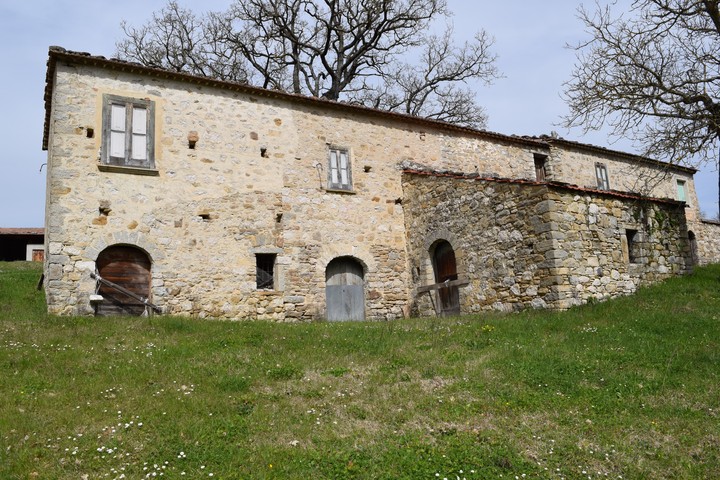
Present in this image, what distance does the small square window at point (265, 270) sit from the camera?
12.9m

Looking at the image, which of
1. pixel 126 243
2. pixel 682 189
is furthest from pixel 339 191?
pixel 682 189

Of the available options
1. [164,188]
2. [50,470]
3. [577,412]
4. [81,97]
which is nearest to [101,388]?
[50,470]

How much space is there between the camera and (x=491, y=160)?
1675 cm

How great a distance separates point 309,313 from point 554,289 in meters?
5.56

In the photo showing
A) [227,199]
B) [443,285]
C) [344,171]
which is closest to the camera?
[227,199]

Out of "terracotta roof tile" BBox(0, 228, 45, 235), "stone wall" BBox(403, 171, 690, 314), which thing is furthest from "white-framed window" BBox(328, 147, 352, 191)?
"terracotta roof tile" BBox(0, 228, 45, 235)

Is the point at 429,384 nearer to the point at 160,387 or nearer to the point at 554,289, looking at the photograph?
the point at 160,387

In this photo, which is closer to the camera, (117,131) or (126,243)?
(126,243)

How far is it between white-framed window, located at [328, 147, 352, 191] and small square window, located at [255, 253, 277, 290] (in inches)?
94.9

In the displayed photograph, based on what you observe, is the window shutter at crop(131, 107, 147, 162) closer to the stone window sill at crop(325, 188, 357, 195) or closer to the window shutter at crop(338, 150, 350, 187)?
the stone window sill at crop(325, 188, 357, 195)

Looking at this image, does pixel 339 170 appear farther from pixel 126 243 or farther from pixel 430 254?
pixel 126 243

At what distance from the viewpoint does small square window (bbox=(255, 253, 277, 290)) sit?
12914mm

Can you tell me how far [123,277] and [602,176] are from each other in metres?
16.7

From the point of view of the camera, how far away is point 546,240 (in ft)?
36.0
